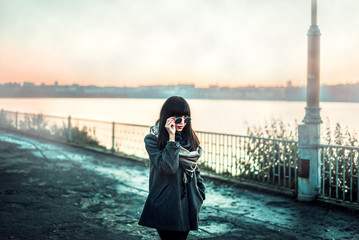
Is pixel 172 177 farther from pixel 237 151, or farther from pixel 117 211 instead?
pixel 237 151

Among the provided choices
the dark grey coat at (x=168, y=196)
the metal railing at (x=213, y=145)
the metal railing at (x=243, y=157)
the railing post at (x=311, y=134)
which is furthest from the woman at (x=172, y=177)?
the metal railing at (x=243, y=157)

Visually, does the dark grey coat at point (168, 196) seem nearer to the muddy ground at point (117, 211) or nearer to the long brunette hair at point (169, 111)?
the long brunette hair at point (169, 111)

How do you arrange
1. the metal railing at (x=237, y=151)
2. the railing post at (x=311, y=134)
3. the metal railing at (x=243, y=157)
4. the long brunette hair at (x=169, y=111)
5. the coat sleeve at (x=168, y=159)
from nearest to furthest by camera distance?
the coat sleeve at (x=168, y=159) → the long brunette hair at (x=169, y=111) → the railing post at (x=311, y=134) → the metal railing at (x=237, y=151) → the metal railing at (x=243, y=157)

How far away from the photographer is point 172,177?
134 inches

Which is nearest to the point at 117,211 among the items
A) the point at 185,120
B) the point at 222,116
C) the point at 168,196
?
the point at 168,196

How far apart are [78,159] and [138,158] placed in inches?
79.5

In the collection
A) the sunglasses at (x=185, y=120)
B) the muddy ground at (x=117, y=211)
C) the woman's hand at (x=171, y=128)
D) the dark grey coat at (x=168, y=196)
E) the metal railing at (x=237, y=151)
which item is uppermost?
the sunglasses at (x=185, y=120)

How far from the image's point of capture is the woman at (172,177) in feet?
10.8

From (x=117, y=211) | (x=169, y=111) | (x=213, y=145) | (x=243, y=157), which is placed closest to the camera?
(x=169, y=111)

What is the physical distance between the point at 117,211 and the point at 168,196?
4110mm

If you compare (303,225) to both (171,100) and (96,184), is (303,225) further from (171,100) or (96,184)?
(96,184)

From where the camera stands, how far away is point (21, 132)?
2255 cm

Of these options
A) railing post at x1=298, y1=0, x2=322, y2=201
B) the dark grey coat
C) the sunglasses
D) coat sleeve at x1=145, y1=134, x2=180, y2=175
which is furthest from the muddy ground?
the sunglasses

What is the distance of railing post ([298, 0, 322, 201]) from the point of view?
8039mm
